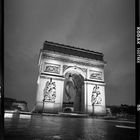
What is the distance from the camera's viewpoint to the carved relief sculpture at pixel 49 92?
1184 centimetres

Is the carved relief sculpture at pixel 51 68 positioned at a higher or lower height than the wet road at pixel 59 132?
higher

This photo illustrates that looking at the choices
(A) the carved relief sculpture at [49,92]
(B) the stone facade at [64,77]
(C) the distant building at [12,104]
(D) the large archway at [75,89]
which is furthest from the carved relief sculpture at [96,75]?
(C) the distant building at [12,104]

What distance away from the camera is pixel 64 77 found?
1335cm

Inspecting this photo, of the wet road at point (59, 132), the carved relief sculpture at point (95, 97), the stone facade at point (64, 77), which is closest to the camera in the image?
the wet road at point (59, 132)

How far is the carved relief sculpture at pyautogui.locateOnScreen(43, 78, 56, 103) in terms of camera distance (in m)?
11.8

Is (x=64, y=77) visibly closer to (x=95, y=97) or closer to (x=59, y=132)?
(x=95, y=97)

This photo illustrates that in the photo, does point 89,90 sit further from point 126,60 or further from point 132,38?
point 132,38

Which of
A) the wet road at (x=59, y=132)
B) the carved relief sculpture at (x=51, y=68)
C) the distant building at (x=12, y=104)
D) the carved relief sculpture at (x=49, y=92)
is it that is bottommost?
the distant building at (x=12, y=104)

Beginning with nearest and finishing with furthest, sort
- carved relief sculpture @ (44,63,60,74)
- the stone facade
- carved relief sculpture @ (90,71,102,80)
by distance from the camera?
the stone facade, carved relief sculpture @ (44,63,60,74), carved relief sculpture @ (90,71,102,80)

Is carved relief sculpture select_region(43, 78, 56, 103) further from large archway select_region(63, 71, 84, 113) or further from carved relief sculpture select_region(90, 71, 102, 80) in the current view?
carved relief sculpture select_region(90, 71, 102, 80)

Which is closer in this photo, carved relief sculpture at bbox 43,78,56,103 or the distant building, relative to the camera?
carved relief sculpture at bbox 43,78,56,103

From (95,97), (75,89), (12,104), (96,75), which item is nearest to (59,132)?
(95,97)

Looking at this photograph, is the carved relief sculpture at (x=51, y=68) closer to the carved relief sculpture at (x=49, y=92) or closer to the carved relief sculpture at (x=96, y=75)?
the carved relief sculpture at (x=49, y=92)

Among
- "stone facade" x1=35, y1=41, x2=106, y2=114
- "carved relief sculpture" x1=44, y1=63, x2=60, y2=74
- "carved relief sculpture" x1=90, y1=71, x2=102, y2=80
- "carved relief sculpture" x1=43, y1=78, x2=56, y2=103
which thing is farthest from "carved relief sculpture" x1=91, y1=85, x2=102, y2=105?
"carved relief sculpture" x1=44, y1=63, x2=60, y2=74
